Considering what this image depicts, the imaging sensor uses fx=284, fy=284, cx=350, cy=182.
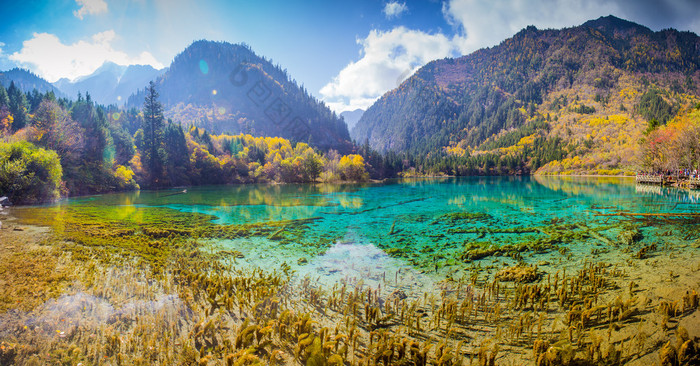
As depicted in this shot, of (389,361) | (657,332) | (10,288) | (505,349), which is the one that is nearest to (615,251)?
(657,332)

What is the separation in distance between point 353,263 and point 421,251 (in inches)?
168

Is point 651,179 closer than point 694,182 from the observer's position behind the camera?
No

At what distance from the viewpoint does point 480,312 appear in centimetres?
816

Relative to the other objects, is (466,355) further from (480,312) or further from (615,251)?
(615,251)

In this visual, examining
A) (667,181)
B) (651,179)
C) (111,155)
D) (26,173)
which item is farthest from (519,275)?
(111,155)

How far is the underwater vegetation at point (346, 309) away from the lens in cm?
575

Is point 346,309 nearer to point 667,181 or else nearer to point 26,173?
point 26,173

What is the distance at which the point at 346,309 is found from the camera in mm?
8141

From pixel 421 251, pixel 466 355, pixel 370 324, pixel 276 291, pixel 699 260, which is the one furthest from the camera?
pixel 421 251

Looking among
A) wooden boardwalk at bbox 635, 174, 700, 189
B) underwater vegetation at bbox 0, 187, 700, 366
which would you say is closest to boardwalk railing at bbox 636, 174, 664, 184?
wooden boardwalk at bbox 635, 174, 700, 189

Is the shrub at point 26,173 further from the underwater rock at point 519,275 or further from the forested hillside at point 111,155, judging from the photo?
the underwater rock at point 519,275

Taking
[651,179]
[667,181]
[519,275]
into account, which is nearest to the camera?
[519,275]

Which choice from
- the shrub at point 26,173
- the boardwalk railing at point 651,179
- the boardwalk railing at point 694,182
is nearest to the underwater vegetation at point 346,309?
the shrub at point 26,173

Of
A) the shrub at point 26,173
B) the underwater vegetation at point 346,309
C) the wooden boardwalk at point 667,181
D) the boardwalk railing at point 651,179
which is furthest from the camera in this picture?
the boardwalk railing at point 651,179
